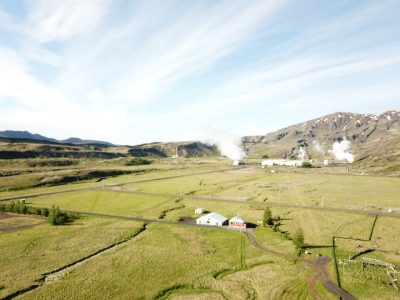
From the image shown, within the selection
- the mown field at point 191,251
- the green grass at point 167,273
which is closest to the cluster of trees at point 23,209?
the mown field at point 191,251

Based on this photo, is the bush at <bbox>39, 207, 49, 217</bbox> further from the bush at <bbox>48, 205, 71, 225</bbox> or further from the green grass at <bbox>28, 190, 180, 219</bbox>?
the bush at <bbox>48, 205, 71, 225</bbox>

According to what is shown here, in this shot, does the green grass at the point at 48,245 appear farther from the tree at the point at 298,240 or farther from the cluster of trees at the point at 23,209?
the tree at the point at 298,240

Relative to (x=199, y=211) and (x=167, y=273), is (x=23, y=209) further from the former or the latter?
(x=167, y=273)

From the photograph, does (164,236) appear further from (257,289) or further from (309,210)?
(309,210)

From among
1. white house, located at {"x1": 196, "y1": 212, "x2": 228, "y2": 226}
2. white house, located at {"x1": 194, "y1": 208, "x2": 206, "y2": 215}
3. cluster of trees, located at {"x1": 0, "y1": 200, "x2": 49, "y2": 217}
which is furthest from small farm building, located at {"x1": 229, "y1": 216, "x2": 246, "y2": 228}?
cluster of trees, located at {"x1": 0, "y1": 200, "x2": 49, "y2": 217}

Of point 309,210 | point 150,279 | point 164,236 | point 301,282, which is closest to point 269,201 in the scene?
point 309,210
